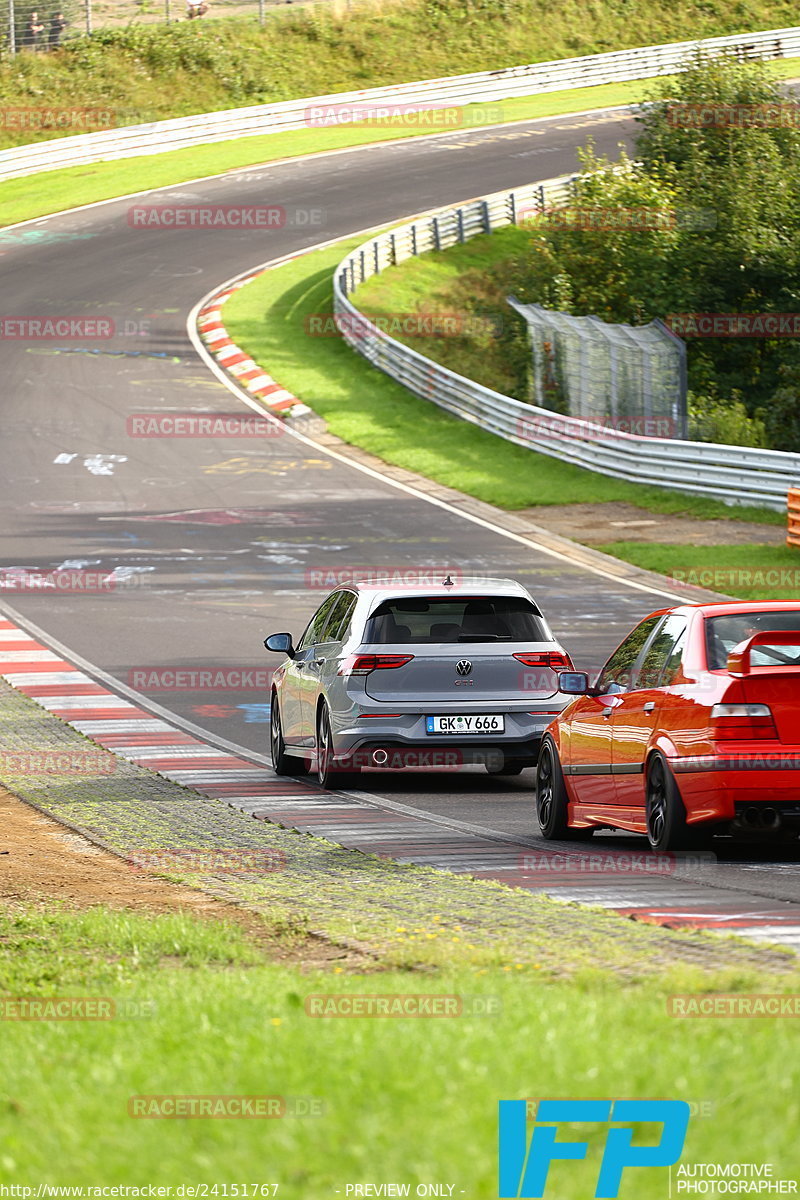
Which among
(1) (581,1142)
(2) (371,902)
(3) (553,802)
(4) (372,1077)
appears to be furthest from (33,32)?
(1) (581,1142)

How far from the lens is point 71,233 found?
2206 inches

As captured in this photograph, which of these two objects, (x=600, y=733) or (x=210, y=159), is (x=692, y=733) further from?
(x=210, y=159)

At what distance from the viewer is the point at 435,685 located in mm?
13555

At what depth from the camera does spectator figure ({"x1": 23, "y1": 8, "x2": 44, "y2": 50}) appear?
231 ft

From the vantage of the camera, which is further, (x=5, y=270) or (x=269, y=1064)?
(x=5, y=270)

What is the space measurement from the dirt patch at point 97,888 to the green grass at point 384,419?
22.0m

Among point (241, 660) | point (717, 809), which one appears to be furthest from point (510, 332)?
point (717, 809)

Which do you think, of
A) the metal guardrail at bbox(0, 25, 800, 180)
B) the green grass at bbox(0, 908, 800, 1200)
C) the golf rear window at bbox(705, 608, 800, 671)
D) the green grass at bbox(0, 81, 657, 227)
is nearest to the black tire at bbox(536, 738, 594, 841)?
the golf rear window at bbox(705, 608, 800, 671)

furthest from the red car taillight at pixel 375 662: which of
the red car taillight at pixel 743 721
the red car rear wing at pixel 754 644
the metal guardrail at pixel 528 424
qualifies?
the metal guardrail at pixel 528 424

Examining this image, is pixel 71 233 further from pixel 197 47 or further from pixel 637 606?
pixel 637 606

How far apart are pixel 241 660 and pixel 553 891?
38.5 ft

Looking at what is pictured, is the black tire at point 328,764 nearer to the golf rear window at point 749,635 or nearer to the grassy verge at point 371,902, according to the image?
the grassy verge at point 371,902

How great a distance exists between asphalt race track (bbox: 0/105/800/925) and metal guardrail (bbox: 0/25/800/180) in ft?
17.6

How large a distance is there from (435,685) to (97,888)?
4.91m
